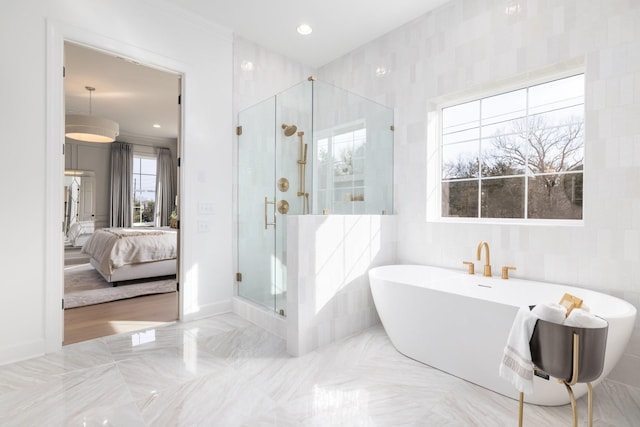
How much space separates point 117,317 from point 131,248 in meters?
1.53

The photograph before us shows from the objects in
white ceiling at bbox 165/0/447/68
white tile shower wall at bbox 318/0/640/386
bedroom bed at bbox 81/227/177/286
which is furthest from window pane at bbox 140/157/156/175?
white tile shower wall at bbox 318/0/640/386

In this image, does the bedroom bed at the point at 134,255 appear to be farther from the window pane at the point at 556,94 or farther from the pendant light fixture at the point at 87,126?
the window pane at the point at 556,94

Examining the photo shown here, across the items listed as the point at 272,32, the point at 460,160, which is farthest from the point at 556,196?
the point at 272,32

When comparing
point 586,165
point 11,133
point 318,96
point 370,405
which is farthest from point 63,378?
point 586,165

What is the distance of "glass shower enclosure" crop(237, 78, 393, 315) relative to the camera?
2.66m

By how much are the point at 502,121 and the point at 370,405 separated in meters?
2.45

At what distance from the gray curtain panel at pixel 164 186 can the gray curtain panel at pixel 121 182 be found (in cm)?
63

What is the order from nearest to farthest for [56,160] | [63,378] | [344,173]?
[63,378] → [56,160] → [344,173]

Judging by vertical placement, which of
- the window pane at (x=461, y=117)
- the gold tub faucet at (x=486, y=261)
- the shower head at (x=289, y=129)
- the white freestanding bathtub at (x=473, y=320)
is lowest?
the white freestanding bathtub at (x=473, y=320)

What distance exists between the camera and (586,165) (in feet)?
7.11

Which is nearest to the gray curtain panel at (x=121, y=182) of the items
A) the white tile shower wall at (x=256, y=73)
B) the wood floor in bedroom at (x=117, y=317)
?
the wood floor in bedroom at (x=117, y=317)

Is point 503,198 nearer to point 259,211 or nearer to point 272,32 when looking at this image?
point 259,211

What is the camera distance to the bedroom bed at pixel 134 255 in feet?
14.2

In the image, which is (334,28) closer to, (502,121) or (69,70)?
(502,121)
